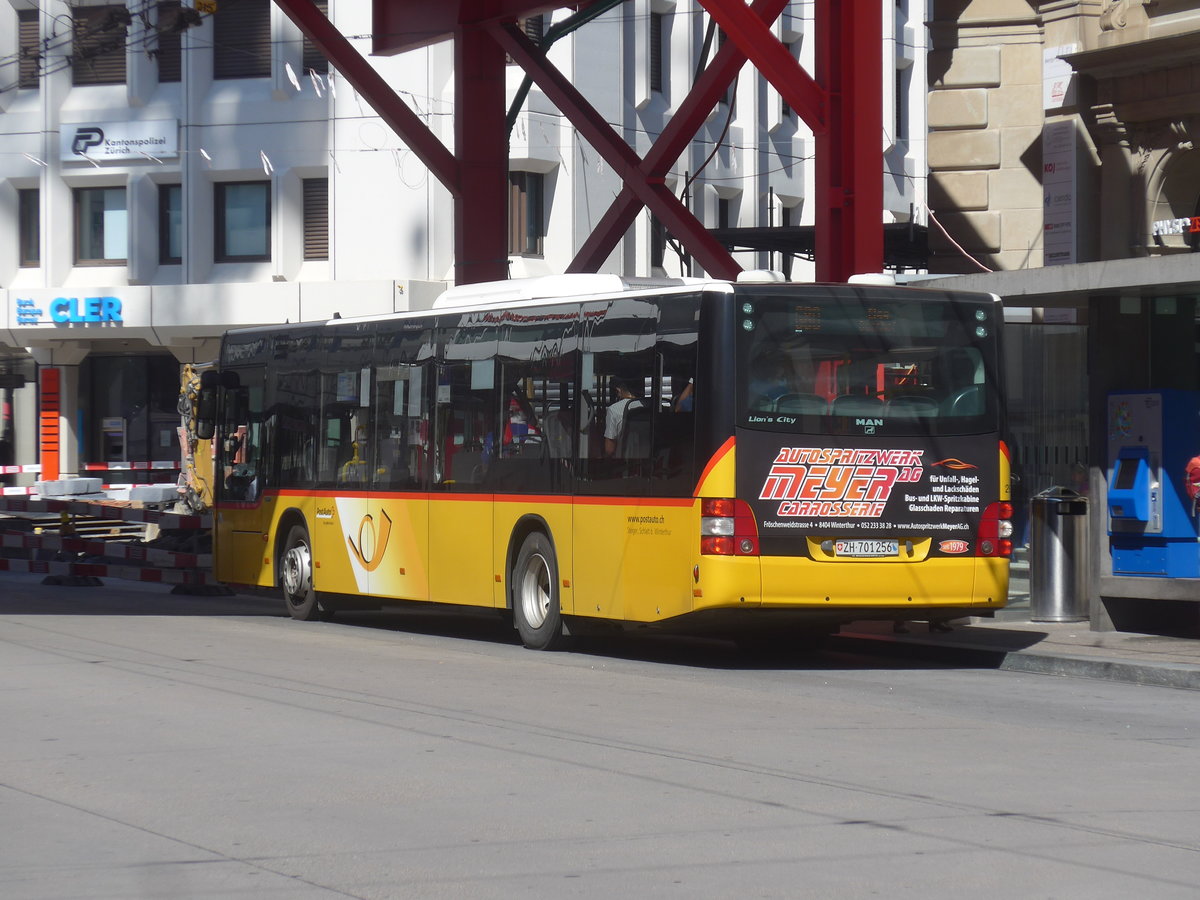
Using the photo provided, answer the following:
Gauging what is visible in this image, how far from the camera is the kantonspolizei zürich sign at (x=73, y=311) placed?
3884 centimetres

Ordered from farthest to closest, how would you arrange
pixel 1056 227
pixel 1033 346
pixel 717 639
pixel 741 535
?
pixel 1056 227 < pixel 1033 346 < pixel 717 639 < pixel 741 535

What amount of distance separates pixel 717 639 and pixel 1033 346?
4.70 metres

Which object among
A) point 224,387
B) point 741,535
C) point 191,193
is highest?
point 191,193

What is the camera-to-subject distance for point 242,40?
3888cm

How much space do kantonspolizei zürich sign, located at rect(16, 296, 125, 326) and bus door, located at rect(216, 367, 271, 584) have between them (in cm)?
1945

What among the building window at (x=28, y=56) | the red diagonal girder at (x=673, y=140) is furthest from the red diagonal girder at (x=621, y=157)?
the building window at (x=28, y=56)

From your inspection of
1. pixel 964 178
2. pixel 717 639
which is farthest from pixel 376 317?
pixel 964 178

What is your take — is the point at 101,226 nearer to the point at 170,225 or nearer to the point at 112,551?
the point at 170,225

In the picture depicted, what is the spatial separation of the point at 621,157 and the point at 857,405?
10.8 meters

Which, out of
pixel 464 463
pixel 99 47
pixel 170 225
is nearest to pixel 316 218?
pixel 170 225

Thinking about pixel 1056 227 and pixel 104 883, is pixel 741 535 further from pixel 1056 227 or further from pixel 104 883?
pixel 1056 227

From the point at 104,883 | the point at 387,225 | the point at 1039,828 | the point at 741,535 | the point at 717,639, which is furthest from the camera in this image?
the point at 387,225

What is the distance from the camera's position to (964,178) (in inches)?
898

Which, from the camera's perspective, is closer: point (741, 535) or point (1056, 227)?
point (741, 535)
